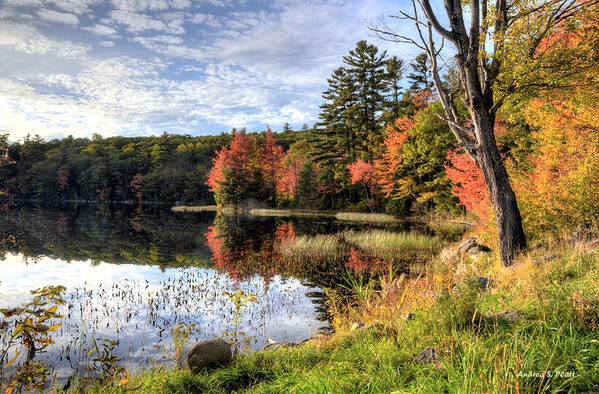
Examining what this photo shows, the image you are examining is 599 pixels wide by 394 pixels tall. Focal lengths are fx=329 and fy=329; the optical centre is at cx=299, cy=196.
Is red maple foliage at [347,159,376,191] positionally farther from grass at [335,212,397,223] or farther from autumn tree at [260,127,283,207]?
autumn tree at [260,127,283,207]

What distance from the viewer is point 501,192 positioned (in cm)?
788

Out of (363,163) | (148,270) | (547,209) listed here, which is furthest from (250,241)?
(363,163)

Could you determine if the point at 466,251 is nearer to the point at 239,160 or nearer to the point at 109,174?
the point at 239,160

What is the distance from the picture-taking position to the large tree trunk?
7.85m

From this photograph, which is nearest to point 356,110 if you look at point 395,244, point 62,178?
point 395,244

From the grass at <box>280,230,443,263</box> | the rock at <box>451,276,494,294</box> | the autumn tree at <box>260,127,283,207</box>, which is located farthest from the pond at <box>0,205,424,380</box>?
the autumn tree at <box>260,127,283,207</box>

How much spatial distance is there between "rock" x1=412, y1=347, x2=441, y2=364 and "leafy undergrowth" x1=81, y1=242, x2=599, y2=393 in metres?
0.05

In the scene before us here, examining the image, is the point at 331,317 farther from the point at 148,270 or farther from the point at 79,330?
the point at 148,270

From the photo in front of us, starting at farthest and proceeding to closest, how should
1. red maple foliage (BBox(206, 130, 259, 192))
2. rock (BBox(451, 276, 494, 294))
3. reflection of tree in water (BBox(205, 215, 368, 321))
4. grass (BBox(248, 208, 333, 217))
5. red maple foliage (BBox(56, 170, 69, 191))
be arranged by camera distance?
red maple foliage (BBox(56, 170, 69, 191)) → red maple foliage (BBox(206, 130, 259, 192)) → grass (BBox(248, 208, 333, 217)) → reflection of tree in water (BBox(205, 215, 368, 321)) → rock (BBox(451, 276, 494, 294))

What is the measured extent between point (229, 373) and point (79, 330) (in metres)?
4.53

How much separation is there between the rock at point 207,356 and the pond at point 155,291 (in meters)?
0.80

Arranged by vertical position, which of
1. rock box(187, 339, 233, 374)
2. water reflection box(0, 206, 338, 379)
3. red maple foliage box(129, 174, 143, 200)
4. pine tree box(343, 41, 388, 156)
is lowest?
water reflection box(0, 206, 338, 379)

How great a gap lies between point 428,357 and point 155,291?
28.2 ft

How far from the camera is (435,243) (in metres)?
16.5
